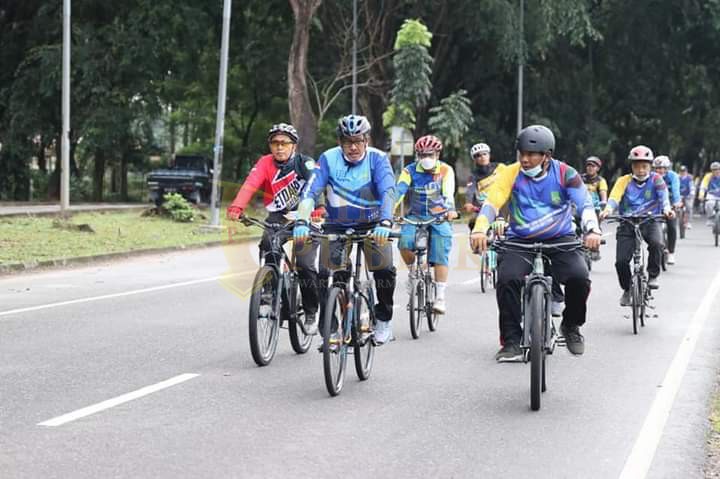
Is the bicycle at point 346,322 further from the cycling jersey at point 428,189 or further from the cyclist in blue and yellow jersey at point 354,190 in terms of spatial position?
the cycling jersey at point 428,189

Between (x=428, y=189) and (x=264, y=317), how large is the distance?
3.24 meters

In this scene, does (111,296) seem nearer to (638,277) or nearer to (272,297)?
(272,297)

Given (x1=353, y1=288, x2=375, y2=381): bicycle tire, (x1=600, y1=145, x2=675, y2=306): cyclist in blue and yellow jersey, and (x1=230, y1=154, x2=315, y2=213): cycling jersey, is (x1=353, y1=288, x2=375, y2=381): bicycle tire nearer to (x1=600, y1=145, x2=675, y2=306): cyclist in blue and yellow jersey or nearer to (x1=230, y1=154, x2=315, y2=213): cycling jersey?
(x1=230, y1=154, x2=315, y2=213): cycling jersey

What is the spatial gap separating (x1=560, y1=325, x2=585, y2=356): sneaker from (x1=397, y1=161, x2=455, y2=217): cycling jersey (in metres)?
3.34

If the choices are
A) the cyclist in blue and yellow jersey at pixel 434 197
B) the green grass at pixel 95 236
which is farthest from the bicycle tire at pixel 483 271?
the green grass at pixel 95 236

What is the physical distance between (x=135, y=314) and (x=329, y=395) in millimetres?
4857

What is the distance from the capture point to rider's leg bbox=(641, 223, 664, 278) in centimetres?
1223

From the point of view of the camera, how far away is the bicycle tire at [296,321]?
8.84 meters

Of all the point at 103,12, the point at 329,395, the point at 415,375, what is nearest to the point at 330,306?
the point at 329,395

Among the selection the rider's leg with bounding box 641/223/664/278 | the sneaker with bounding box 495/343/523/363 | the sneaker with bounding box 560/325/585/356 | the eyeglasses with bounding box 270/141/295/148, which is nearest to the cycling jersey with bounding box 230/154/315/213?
the eyeglasses with bounding box 270/141/295/148

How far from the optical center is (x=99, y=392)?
761 cm

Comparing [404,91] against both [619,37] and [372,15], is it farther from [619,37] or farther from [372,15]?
[619,37]

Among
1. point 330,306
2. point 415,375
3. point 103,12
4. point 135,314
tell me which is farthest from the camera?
point 103,12

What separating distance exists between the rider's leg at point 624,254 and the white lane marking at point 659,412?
0.81m
